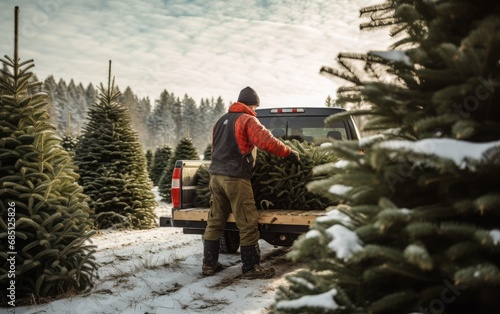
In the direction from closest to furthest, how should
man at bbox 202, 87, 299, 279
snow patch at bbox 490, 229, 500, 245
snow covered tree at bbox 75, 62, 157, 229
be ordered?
snow patch at bbox 490, 229, 500, 245, man at bbox 202, 87, 299, 279, snow covered tree at bbox 75, 62, 157, 229

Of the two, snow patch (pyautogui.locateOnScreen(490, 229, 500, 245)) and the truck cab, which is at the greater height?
the truck cab

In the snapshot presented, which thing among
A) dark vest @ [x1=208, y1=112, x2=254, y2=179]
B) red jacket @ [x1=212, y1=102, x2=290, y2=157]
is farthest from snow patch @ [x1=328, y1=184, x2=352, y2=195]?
dark vest @ [x1=208, y1=112, x2=254, y2=179]

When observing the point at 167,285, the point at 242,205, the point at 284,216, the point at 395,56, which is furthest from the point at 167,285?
the point at 395,56

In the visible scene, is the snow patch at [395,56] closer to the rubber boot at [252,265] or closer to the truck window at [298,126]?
the rubber boot at [252,265]

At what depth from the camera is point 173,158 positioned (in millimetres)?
21781

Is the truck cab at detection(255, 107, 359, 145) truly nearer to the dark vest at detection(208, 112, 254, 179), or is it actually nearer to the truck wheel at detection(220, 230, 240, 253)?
the dark vest at detection(208, 112, 254, 179)

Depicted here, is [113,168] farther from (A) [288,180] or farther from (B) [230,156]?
(A) [288,180]

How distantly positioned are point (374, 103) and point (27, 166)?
13.0 ft

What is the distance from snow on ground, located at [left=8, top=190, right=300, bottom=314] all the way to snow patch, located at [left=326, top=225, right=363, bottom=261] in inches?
91.1

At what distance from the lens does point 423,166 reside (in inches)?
81.1

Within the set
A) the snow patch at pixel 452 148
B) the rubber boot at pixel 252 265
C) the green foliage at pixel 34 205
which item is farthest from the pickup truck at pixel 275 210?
the snow patch at pixel 452 148

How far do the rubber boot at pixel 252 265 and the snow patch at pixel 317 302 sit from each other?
11.0 feet

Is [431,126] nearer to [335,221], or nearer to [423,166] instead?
[423,166]

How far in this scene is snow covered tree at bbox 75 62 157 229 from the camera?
10.1 m
